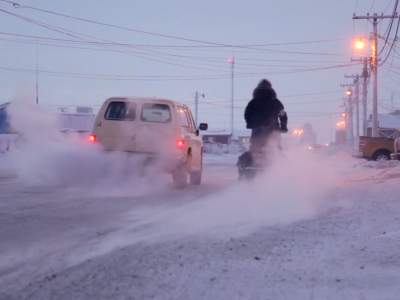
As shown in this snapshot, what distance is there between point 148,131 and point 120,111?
0.93 metres

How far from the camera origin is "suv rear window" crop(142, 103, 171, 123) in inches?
565

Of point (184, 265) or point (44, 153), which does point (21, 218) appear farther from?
point (44, 153)

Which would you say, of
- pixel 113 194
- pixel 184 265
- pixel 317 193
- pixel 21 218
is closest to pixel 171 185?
pixel 113 194

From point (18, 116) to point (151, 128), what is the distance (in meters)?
5.24

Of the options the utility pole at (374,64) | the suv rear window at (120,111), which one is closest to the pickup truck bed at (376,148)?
the utility pole at (374,64)

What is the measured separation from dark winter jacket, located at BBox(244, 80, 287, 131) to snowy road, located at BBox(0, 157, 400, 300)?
2048 millimetres

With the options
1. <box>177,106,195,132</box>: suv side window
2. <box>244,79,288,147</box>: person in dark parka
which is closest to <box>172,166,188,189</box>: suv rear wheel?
<box>177,106,195,132</box>: suv side window

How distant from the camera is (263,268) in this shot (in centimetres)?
549

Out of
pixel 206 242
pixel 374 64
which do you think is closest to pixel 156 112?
pixel 206 242

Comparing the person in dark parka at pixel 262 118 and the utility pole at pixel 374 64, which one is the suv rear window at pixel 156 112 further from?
the utility pole at pixel 374 64

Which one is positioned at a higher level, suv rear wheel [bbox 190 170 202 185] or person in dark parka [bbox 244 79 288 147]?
person in dark parka [bbox 244 79 288 147]

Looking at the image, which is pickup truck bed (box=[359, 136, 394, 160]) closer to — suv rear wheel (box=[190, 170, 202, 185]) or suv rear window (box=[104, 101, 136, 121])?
suv rear wheel (box=[190, 170, 202, 185])

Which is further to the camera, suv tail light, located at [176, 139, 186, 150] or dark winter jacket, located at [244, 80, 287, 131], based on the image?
suv tail light, located at [176, 139, 186, 150]

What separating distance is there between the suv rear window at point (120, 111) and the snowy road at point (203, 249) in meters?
3.83
